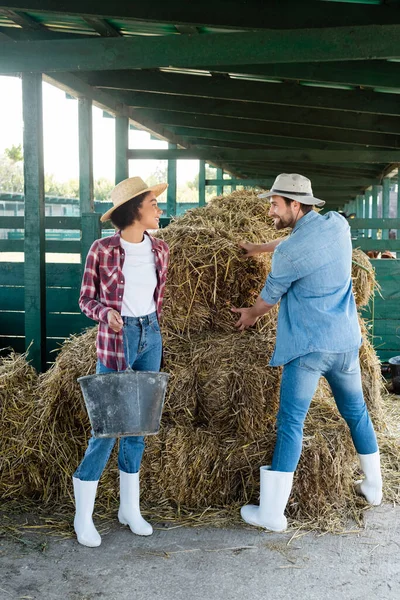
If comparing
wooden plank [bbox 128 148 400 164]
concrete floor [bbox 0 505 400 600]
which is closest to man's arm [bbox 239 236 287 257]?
concrete floor [bbox 0 505 400 600]

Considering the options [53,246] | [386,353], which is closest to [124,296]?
[53,246]

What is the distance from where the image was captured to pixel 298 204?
4.08 meters

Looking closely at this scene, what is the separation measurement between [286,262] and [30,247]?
2676mm

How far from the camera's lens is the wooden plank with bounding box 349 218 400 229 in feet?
27.7

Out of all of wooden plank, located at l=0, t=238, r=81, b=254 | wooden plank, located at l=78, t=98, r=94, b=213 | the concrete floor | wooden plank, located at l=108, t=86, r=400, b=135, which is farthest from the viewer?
wooden plank, located at l=108, t=86, r=400, b=135

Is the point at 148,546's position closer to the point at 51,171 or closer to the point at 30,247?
the point at 30,247

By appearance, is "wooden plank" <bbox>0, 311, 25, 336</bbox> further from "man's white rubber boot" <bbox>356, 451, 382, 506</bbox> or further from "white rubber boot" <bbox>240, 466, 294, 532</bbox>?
"man's white rubber boot" <bbox>356, 451, 382, 506</bbox>

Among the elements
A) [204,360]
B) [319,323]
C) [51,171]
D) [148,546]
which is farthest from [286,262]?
[51,171]

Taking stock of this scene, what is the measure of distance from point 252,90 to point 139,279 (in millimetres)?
4424

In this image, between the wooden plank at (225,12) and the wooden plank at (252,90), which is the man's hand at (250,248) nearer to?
the wooden plank at (225,12)

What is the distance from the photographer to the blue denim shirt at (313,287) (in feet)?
12.8

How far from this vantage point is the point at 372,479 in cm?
442

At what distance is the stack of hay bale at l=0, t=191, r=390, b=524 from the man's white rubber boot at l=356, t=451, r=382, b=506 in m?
0.11

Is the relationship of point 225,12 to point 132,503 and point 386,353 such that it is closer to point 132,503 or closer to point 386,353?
point 132,503
